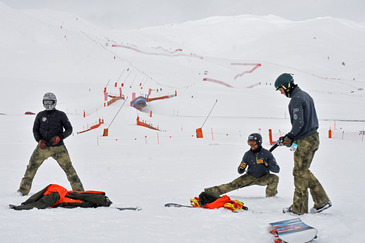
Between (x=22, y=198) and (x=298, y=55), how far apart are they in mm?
99270

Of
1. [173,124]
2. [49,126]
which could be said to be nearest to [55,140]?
[49,126]

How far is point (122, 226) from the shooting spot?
3.57 meters

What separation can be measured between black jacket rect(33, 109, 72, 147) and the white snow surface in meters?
1.13

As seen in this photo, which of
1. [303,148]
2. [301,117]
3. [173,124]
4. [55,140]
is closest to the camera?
[301,117]

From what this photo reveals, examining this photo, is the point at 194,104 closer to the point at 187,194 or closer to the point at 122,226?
the point at 187,194

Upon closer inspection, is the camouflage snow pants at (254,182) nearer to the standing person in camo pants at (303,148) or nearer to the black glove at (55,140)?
the standing person in camo pants at (303,148)

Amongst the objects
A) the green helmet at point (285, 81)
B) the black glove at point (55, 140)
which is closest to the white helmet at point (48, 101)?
the black glove at point (55, 140)

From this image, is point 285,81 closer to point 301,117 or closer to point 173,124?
point 301,117

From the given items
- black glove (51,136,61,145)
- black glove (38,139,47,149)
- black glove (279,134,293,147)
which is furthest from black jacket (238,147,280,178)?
black glove (38,139,47,149)

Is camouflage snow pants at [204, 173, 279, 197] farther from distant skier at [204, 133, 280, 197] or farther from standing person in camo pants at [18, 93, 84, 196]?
standing person in camo pants at [18, 93, 84, 196]

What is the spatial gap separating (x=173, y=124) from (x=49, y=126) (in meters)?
24.7

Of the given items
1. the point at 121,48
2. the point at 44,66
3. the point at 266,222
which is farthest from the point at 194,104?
the point at 121,48

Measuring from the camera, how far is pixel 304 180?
181 inches

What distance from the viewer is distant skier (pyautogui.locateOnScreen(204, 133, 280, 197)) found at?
19.2ft
